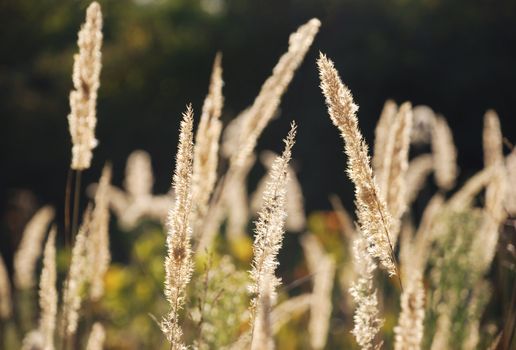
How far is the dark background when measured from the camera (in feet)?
32.5

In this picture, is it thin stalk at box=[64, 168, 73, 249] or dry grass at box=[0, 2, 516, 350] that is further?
thin stalk at box=[64, 168, 73, 249]

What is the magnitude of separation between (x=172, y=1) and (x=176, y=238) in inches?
470

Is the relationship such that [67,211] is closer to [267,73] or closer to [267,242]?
[267,242]

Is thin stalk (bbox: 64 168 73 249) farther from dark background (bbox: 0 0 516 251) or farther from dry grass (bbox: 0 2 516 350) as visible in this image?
dark background (bbox: 0 0 516 251)

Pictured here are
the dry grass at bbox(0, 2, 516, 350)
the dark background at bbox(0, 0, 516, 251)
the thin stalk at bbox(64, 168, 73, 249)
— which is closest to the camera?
the dry grass at bbox(0, 2, 516, 350)

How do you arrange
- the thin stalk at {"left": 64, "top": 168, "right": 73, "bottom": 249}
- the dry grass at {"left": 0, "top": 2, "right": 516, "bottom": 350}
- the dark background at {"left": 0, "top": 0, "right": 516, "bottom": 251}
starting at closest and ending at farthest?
the dry grass at {"left": 0, "top": 2, "right": 516, "bottom": 350} → the thin stalk at {"left": 64, "top": 168, "right": 73, "bottom": 249} → the dark background at {"left": 0, "top": 0, "right": 516, "bottom": 251}

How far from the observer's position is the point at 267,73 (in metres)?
10.7

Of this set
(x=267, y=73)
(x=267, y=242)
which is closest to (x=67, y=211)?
(x=267, y=242)

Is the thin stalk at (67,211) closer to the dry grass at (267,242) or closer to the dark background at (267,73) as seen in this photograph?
the dry grass at (267,242)

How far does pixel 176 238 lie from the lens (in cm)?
84

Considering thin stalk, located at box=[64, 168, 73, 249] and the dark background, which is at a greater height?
the dark background

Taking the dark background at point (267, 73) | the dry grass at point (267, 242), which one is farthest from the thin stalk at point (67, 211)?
the dark background at point (267, 73)

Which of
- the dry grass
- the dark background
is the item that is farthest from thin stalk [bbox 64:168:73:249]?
the dark background

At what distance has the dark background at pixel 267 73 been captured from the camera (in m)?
9.91
